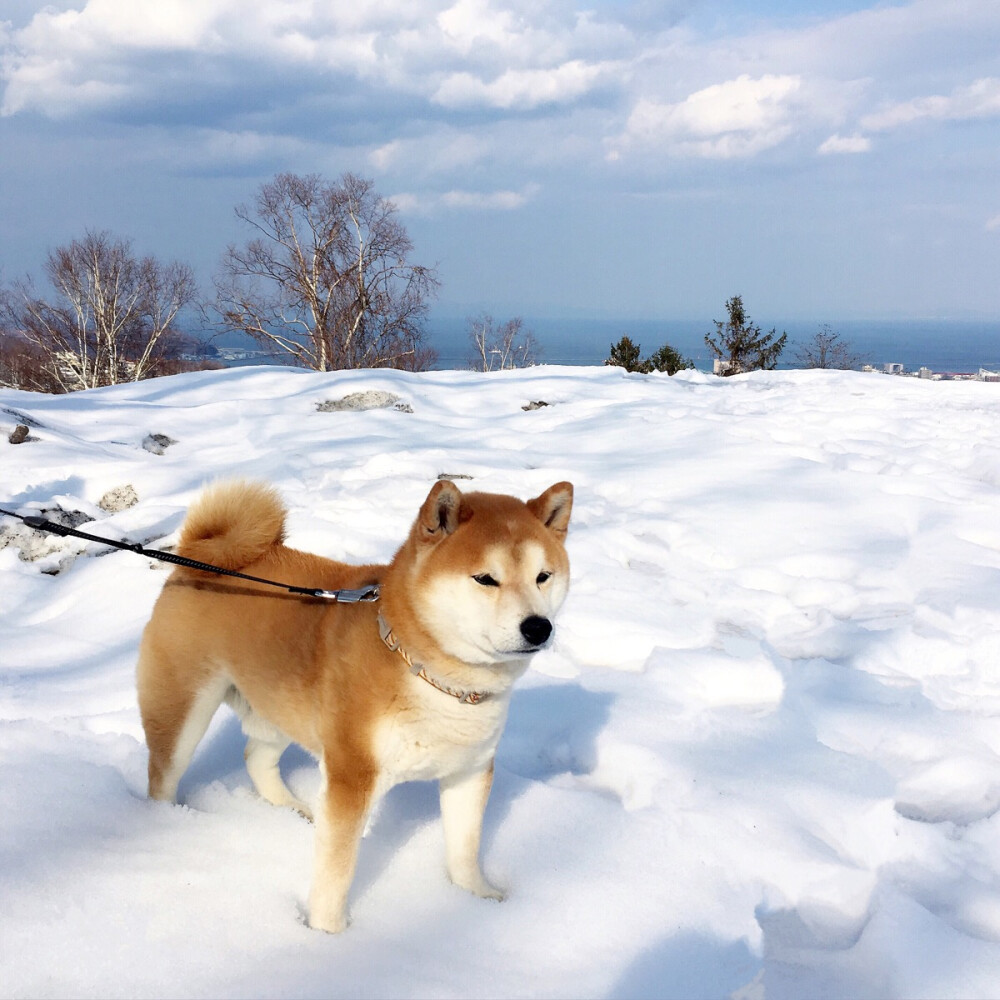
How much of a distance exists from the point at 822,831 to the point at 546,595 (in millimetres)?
1284

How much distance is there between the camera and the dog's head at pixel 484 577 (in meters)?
1.72

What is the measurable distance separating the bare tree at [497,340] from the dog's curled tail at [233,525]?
3279 cm

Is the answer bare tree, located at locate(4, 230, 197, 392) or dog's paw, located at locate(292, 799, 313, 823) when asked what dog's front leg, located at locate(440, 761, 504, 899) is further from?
bare tree, located at locate(4, 230, 197, 392)

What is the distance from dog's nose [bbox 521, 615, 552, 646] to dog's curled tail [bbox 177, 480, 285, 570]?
1.03 m

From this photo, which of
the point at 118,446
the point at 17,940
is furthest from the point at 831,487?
the point at 118,446

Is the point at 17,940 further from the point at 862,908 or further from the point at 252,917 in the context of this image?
the point at 862,908

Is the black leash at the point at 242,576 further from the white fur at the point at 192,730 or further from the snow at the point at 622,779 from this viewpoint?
the snow at the point at 622,779

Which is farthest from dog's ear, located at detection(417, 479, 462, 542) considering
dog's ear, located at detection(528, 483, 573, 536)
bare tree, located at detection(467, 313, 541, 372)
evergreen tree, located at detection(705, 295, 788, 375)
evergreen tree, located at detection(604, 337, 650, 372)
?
bare tree, located at detection(467, 313, 541, 372)

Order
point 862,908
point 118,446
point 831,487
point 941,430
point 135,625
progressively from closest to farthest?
point 862,908 → point 135,625 → point 831,487 → point 118,446 → point 941,430

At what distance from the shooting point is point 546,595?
1.87 m

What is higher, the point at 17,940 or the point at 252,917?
the point at 17,940

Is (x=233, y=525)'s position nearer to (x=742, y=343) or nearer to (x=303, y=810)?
(x=303, y=810)

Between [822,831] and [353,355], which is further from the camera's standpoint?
[353,355]

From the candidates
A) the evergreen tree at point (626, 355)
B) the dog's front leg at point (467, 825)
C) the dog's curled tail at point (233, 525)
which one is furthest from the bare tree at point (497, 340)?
the dog's front leg at point (467, 825)
